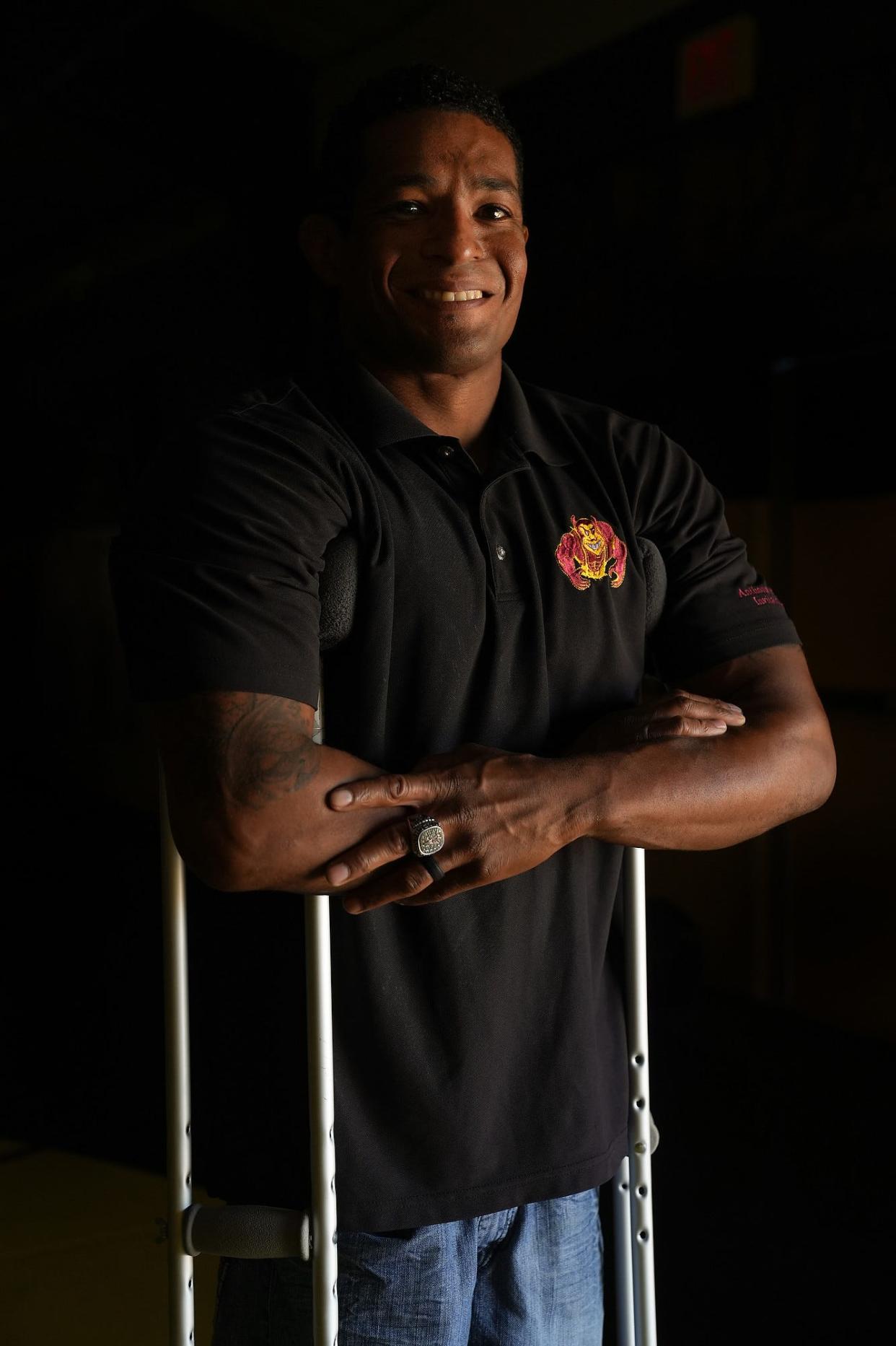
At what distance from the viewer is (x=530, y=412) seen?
4.03 feet

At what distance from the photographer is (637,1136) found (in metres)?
1.17

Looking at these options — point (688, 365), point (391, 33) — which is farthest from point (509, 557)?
point (391, 33)

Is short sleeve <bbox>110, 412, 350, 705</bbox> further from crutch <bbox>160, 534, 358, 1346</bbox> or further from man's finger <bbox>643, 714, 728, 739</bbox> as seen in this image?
man's finger <bbox>643, 714, 728, 739</bbox>

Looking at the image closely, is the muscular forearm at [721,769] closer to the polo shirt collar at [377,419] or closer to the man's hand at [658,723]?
the man's hand at [658,723]

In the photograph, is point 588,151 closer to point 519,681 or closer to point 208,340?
point 208,340

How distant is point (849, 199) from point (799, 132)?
0.22 metres

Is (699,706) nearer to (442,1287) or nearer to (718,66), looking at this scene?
(442,1287)

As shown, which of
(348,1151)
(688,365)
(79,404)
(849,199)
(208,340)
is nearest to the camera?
(348,1151)

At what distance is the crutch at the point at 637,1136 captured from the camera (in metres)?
1.16

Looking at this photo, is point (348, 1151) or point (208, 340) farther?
point (208, 340)

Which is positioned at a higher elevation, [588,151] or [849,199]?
[588,151]

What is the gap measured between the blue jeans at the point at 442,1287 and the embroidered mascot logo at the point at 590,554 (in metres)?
0.63

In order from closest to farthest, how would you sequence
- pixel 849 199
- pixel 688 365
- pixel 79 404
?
pixel 849 199, pixel 688 365, pixel 79 404

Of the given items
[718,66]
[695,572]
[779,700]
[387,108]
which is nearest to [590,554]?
[695,572]
